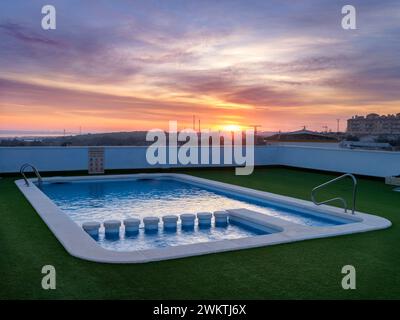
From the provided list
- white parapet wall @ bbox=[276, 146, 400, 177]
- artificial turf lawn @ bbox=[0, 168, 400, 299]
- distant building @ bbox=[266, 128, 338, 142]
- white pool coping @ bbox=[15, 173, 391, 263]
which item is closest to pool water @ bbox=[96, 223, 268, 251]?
white pool coping @ bbox=[15, 173, 391, 263]

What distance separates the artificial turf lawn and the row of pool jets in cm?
83

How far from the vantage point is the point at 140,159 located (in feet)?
46.6

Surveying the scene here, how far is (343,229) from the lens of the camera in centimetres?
592

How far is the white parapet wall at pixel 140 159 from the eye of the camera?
40.0ft

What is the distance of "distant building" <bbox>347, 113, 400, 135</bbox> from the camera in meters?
30.8

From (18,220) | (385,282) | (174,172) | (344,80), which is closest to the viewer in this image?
(385,282)

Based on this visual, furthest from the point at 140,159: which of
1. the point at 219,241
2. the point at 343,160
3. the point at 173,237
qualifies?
the point at 219,241

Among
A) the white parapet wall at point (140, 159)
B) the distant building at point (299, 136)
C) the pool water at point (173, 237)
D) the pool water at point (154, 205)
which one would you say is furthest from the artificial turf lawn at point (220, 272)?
the distant building at point (299, 136)

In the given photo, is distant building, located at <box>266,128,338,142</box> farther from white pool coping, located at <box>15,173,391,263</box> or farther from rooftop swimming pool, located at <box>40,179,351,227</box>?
white pool coping, located at <box>15,173,391,263</box>

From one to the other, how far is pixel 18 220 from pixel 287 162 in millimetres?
11202

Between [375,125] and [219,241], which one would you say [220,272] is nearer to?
[219,241]

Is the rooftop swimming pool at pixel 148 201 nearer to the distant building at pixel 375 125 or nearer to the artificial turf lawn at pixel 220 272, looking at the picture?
the artificial turf lawn at pixel 220 272

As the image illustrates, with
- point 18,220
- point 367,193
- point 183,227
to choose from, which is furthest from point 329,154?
point 18,220
